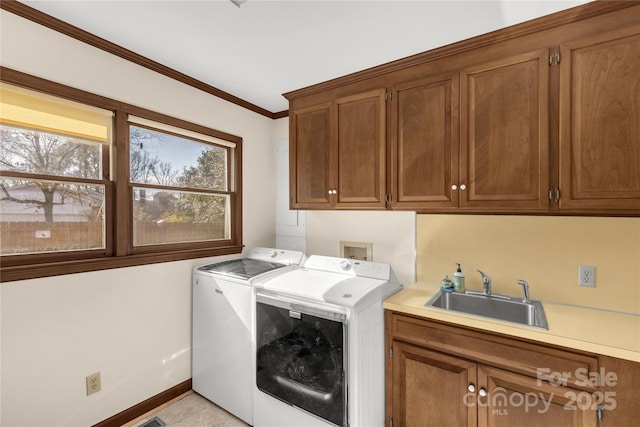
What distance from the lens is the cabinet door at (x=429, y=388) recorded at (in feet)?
4.90

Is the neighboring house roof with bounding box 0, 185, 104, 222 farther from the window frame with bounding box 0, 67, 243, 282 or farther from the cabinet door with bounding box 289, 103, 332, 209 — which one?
the cabinet door with bounding box 289, 103, 332, 209

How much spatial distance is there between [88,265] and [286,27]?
1842 mm

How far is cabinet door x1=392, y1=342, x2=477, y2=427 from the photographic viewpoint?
1.49 metres

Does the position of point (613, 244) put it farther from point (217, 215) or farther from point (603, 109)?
point (217, 215)

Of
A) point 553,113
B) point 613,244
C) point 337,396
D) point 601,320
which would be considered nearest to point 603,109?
point 553,113

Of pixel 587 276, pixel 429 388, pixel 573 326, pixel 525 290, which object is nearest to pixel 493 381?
Result: pixel 429 388

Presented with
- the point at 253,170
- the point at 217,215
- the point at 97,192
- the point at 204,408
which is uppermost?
the point at 253,170

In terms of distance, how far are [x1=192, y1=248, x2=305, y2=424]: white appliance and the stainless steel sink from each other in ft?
3.69

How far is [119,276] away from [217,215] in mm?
918

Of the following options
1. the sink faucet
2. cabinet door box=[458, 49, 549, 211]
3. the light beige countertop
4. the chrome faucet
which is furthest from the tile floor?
cabinet door box=[458, 49, 549, 211]

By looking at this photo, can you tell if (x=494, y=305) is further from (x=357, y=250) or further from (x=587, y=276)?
(x=357, y=250)

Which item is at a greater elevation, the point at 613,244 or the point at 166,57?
the point at 166,57

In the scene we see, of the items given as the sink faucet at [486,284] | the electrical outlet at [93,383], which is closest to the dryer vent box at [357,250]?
the sink faucet at [486,284]

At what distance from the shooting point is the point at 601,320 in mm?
1451
